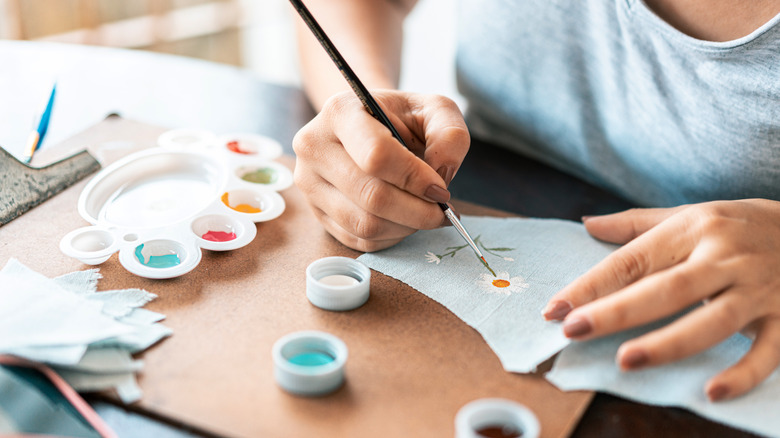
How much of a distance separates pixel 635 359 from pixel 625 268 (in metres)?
0.15

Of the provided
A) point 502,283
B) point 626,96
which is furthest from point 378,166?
point 626,96

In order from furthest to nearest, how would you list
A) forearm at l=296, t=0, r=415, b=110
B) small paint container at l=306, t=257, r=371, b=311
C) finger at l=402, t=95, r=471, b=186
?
forearm at l=296, t=0, r=415, b=110 < finger at l=402, t=95, r=471, b=186 < small paint container at l=306, t=257, r=371, b=311

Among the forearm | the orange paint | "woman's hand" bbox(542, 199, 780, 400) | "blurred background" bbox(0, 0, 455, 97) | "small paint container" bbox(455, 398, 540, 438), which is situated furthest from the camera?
"blurred background" bbox(0, 0, 455, 97)

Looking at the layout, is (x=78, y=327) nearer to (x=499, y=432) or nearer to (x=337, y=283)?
(x=337, y=283)

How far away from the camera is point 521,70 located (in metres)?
1.49

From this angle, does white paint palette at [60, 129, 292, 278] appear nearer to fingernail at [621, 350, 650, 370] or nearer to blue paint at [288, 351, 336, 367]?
blue paint at [288, 351, 336, 367]

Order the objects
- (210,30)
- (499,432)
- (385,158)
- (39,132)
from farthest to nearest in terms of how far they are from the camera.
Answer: (210,30) < (39,132) < (385,158) < (499,432)

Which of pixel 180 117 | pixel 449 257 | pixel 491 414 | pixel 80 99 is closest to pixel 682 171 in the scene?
pixel 449 257

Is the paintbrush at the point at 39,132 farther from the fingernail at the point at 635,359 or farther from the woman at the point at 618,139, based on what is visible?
the fingernail at the point at 635,359

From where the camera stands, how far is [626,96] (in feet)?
4.38

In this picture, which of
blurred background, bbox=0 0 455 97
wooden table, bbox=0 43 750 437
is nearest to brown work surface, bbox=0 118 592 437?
wooden table, bbox=0 43 750 437

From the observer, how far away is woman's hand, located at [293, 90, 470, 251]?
93cm

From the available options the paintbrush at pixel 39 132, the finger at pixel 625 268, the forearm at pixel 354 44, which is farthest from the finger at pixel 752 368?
the paintbrush at pixel 39 132

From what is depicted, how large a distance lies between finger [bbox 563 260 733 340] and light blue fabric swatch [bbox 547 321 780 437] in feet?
0.12
